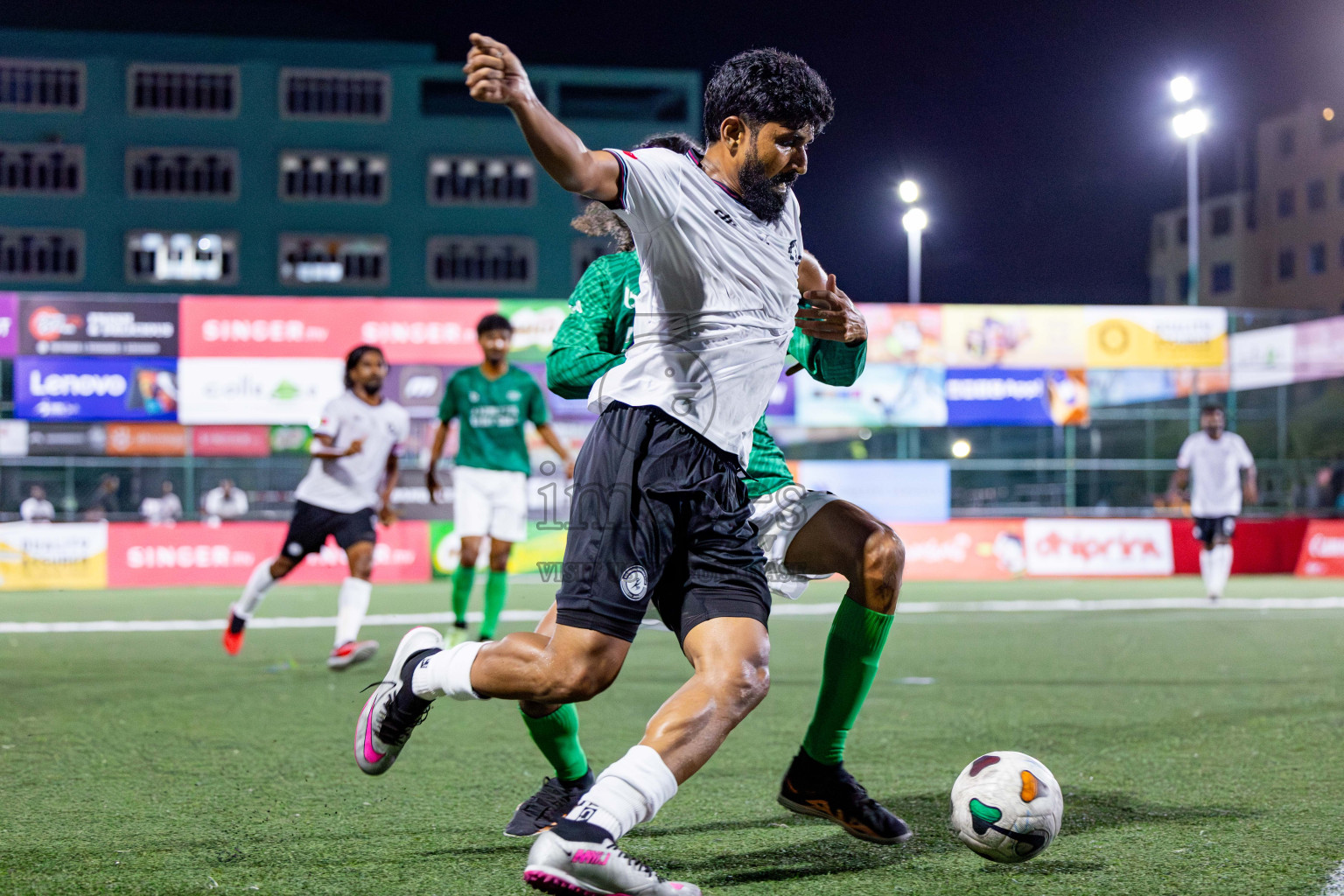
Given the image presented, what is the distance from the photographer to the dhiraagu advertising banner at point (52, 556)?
18.8 metres

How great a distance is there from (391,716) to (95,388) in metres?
18.2

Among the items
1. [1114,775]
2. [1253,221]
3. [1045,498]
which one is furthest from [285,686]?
[1253,221]

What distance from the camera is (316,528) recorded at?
28.5 ft

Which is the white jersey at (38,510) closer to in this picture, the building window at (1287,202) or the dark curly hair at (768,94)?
the dark curly hair at (768,94)

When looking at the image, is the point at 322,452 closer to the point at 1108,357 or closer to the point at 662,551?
the point at 662,551

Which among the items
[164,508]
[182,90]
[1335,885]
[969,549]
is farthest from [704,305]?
[182,90]

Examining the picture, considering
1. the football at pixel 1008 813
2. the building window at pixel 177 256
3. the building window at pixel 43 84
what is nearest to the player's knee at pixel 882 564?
the football at pixel 1008 813

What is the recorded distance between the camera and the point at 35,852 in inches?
148

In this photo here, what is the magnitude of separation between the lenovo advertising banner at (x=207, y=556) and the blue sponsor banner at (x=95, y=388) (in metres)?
1.83

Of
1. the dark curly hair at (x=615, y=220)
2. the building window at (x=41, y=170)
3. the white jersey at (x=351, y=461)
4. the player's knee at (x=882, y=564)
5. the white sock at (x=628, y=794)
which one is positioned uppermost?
the building window at (x=41, y=170)

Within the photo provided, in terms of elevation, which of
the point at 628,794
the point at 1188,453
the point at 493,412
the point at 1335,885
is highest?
the point at 493,412

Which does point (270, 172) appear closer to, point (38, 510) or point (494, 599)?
point (38, 510)

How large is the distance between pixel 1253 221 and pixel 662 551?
77589mm

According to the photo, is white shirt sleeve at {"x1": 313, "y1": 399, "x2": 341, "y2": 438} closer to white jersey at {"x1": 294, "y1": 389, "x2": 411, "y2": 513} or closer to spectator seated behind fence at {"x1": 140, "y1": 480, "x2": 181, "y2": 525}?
white jersey at {"x1": 294, "y1": 389, "x2": 411, "y2": 513}
